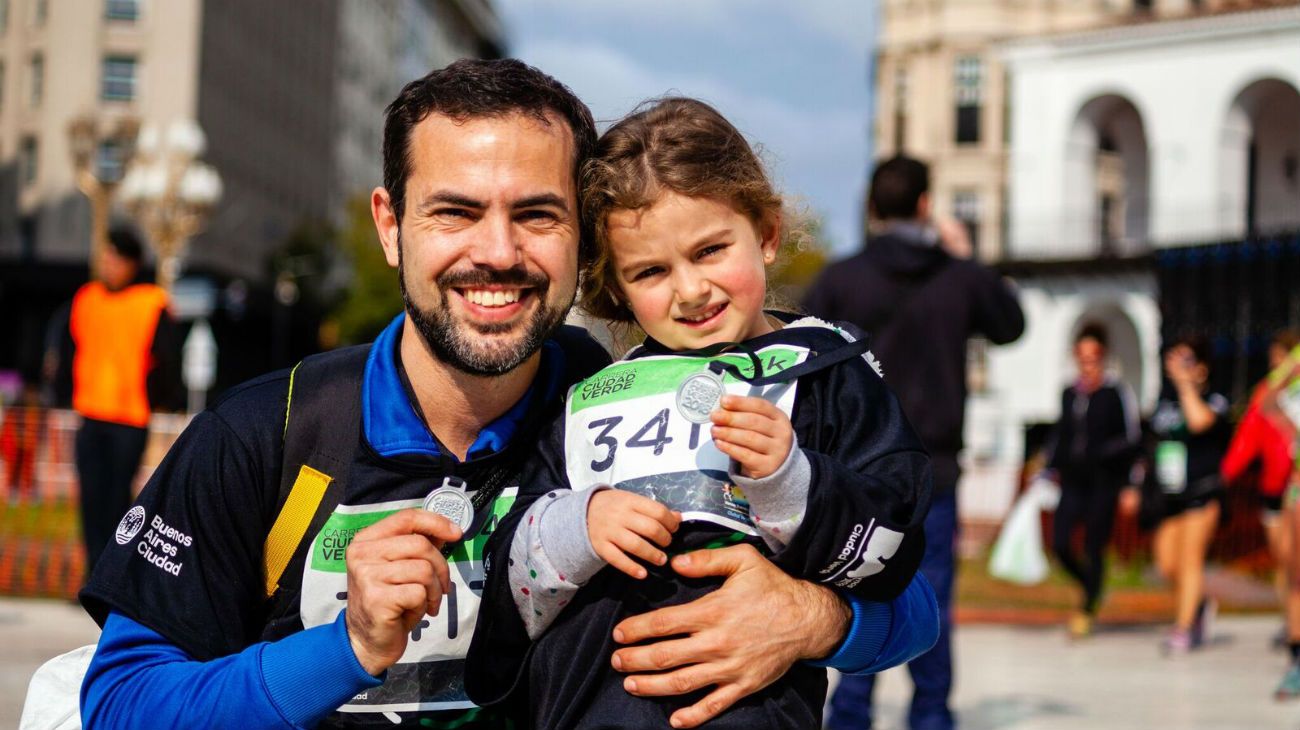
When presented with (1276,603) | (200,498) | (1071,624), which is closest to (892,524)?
(200,498)

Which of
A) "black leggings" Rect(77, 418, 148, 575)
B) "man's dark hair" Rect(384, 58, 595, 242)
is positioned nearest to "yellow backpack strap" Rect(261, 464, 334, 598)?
"man's dark hair" Rect(384, 58, 595, 242)

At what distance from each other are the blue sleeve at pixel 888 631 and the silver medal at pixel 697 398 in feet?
1.41

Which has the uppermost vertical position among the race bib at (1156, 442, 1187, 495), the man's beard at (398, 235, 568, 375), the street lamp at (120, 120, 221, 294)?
the street lamp at (120, 120, 221, 294)

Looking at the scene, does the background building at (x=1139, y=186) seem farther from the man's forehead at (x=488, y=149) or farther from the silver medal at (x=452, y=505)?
the silver medal at (x=452, y=505)

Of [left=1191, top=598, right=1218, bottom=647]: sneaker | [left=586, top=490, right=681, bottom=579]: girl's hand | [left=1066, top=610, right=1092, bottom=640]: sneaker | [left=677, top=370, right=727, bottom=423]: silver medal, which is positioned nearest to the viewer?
[left=586, top=490, right=681, bottom=579]: girl's hand

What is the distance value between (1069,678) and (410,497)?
8.01 m

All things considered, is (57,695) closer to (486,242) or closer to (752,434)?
(486,242)

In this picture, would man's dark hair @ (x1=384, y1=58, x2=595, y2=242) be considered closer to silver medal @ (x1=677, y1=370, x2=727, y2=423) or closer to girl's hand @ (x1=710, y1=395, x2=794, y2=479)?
silver medal @ (x1=677, y1=370, x2=727, y2=423)

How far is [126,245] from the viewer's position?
34.3 feet

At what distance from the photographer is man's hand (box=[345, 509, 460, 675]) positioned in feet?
8.22

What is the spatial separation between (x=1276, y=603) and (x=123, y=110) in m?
46.7

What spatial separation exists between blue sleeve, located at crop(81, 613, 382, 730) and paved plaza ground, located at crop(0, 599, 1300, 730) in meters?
4.82

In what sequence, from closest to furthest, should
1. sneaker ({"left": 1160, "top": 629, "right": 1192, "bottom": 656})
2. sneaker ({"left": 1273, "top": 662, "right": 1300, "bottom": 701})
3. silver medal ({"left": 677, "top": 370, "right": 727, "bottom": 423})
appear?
silver medal ({"left": 677, "top": 370, "right": 727, "bottom": 423})
sneaker ({"left": 1273, "top": 662, "right": 1300, "bottom": 701})
sneaker ({"left": 1160, "top": 629, "right": 1192, "bottom": 656})

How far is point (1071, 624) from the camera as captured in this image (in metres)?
12.4
